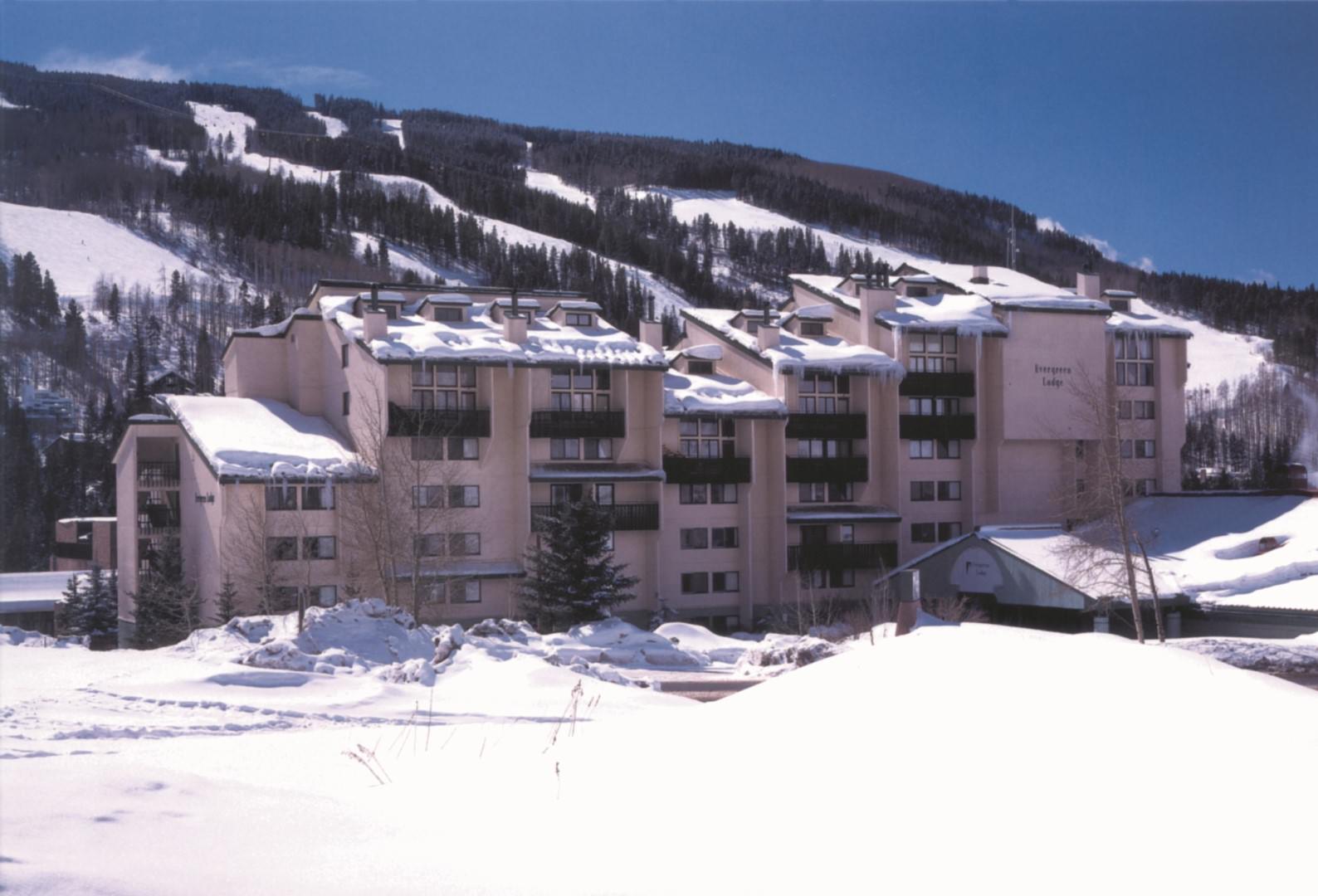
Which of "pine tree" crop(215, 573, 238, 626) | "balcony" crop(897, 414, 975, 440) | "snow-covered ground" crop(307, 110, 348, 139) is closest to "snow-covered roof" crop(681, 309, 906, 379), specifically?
"balcony" crop(897, 414, 975, 440)

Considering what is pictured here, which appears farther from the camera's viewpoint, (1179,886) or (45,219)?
(45,219)

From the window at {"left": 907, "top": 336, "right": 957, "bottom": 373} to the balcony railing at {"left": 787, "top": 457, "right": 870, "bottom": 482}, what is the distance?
4155 mm

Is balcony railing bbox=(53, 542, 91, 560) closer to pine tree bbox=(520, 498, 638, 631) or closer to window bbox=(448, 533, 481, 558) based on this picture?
window bbox=(448, 533, 481, 558)

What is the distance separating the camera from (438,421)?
35562 millimetres

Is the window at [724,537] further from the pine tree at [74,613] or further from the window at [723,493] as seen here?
the pine tree at [74,613]

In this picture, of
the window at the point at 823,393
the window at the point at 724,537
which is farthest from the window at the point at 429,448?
the window at the point at 823,393

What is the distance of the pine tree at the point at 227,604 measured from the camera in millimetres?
30625

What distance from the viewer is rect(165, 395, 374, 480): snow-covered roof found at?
3300 centimetres

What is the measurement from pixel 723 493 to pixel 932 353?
9.67 meters

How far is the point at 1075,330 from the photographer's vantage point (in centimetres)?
4362

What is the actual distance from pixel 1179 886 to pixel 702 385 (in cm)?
3562

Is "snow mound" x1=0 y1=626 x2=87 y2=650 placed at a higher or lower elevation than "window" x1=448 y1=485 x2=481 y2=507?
lower

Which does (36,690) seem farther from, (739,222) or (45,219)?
(739,222)

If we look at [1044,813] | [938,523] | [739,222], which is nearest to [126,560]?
[938,523]
